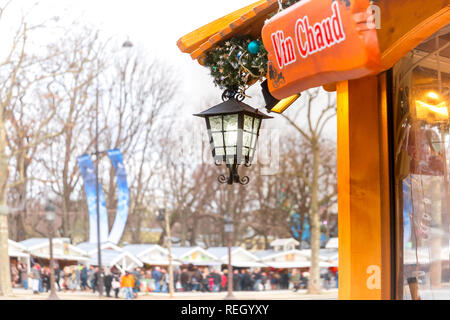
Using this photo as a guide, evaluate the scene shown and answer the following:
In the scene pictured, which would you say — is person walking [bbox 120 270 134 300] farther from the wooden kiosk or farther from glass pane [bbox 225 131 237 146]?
the wooden kiosk

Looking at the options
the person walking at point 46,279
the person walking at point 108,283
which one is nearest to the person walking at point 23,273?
the person walking at point 46,279

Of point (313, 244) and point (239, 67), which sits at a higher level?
point (239, 67)

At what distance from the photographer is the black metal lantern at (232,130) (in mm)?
4336

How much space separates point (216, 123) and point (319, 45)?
2.21 meters

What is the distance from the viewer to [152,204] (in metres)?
31.5

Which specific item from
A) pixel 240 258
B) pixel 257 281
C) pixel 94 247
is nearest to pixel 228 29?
pixel 257 281

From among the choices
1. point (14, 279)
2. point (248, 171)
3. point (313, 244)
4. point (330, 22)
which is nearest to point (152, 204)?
point (248, 171)

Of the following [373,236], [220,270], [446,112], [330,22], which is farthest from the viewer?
[220,270]

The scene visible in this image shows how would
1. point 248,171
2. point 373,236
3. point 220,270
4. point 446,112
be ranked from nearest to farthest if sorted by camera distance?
point 446,112 < point 373,236 < point 220,270 < point 248,171

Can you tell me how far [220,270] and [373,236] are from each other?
2543cm

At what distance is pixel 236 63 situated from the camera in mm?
4172

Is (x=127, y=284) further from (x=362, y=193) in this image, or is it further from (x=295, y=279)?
(x=362, y=193)

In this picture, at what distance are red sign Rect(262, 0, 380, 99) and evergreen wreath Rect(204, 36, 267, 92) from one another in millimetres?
1291
